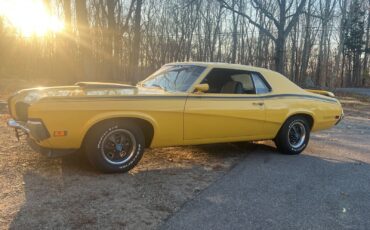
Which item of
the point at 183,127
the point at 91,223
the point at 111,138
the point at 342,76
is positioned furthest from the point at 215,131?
the point at 342,76

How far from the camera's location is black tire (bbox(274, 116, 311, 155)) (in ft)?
23.2

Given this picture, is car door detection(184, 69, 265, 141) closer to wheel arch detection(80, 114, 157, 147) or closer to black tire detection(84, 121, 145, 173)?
wheel arch detection(80, 114, 157, 147)

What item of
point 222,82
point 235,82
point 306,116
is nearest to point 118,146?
point 222,82

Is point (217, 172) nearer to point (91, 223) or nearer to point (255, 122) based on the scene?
point (255, 122)

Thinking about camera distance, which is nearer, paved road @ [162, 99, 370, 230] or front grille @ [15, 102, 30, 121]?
paved road @ [162, 99, 370, 230]

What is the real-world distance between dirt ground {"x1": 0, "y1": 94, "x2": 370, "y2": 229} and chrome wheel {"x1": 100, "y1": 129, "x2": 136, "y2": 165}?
9.0 inches

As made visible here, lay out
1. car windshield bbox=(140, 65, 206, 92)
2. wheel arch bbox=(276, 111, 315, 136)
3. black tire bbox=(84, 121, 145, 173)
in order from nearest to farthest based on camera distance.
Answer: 1. black tire bbox=(84, 121, 145, 173)
2. car windshield bbox=(140, 65, 206, 92)
3. wheel arch bbox=(276, 111, 315, 136)

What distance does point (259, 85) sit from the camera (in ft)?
22.5

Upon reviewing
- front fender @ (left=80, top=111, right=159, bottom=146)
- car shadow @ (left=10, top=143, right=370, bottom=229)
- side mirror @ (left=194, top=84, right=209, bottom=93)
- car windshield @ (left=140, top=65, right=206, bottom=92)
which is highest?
car windshield @ (left=140, top=65, right=206, bottom=92)

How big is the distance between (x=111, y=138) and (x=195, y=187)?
50.0 inches

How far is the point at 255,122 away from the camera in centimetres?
661

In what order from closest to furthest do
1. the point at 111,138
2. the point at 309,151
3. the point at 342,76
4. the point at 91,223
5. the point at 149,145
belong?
the point at 91,223
the point at 111,138
the point at 149,145
the point at 309,151
the point at 342,76

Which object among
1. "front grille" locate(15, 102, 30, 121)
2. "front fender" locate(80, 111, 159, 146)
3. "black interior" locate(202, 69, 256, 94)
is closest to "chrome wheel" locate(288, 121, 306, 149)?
"black interior" locate(202, 69, 256, 94)

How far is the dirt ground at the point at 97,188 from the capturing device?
381cm
